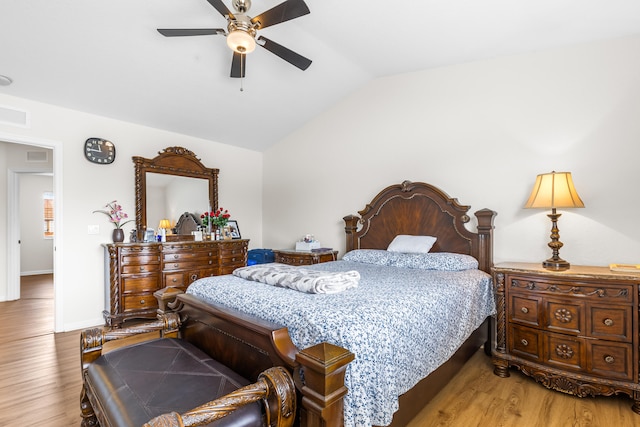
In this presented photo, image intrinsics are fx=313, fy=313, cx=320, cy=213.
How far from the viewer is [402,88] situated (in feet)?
12.8

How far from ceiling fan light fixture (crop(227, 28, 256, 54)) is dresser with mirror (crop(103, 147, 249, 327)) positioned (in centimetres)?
261

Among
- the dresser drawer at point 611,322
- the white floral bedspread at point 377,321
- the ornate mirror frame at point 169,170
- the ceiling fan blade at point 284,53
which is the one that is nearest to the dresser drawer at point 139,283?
the ornate mirror frame at point 169,170

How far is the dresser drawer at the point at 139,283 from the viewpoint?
3.68 meters

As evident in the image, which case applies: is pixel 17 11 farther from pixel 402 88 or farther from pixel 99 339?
pixel 402 88

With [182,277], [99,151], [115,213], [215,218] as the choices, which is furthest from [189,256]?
[99,151]

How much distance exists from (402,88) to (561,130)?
1757mm

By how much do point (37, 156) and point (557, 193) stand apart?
7413mm

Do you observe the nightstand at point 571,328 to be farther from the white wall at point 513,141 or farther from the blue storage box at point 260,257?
the blue storage box at point 260,257

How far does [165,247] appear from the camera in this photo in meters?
3.96

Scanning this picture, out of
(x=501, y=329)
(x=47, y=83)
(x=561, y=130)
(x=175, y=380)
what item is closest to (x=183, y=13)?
(x=47, y=83)

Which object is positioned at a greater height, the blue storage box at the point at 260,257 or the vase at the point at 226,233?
the vase at the point at 226,233

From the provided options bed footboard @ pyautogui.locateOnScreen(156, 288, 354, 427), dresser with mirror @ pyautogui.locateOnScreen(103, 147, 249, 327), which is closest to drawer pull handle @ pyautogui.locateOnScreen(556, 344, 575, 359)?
bed footboard @ pyautogui.locateOnScreen(156, 288, 354, 427)

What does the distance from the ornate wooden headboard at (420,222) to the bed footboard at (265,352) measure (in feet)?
7.84

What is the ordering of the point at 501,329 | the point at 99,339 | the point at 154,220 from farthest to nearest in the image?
the point at 154,220
the point at 501,329
the point at 99,339
